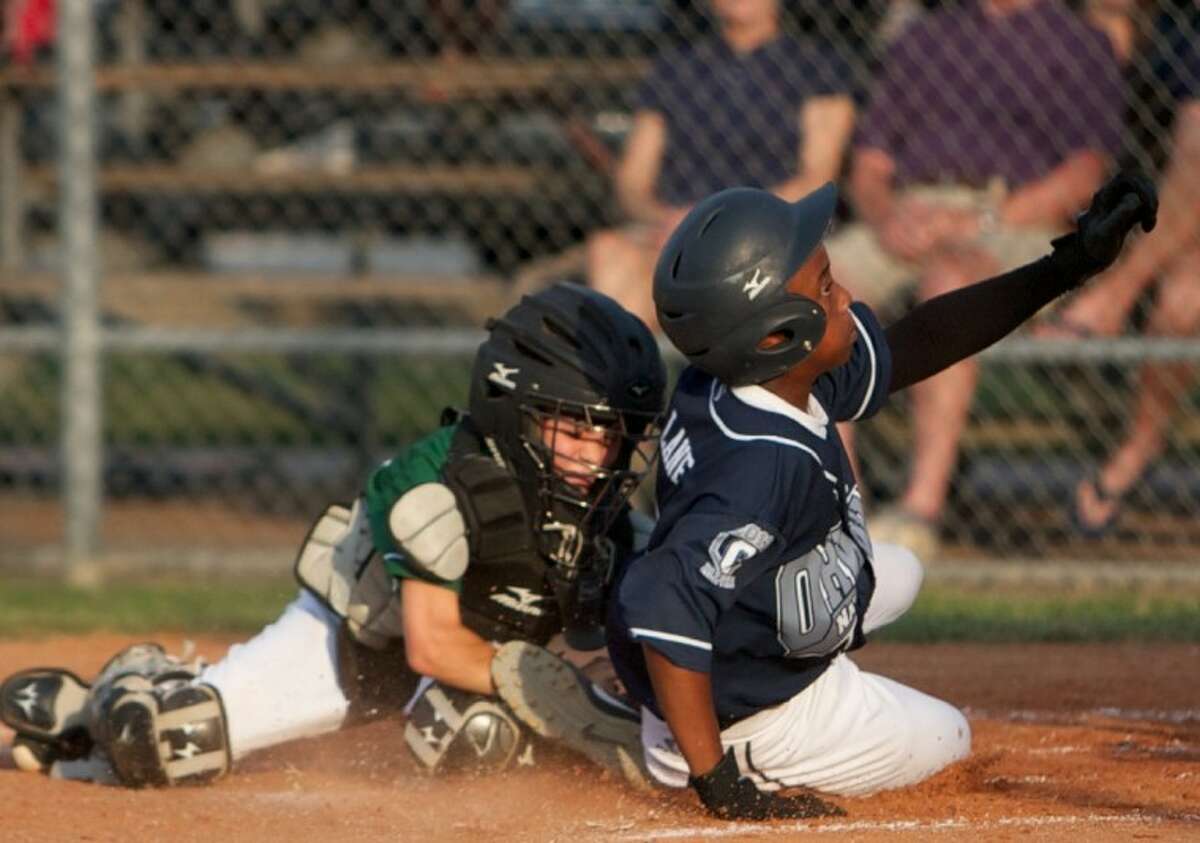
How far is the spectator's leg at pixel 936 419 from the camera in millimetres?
7203

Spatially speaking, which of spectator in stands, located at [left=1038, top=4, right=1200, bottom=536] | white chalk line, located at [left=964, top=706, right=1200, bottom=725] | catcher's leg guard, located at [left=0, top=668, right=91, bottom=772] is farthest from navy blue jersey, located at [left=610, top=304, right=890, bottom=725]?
spectator in stands, located at [left=1038, top=4, right=1200, bottom=536]

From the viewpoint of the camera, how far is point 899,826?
3742mm

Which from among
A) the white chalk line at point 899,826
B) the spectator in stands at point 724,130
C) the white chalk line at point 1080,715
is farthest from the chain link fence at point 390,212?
the white chalk line at point 899,826

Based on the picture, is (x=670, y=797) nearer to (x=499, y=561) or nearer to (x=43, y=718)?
(x=499, y=561)

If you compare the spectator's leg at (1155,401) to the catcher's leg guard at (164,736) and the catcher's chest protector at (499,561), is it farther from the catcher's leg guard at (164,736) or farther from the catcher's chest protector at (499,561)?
the catcher's leg guard at (164,736)

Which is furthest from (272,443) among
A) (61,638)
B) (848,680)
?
(848,680)

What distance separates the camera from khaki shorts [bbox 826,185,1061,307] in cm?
714

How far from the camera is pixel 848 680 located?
160 inches

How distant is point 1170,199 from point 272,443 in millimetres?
5299

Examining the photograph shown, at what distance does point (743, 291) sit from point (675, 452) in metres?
0.35

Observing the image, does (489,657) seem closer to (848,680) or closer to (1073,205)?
(848,680)

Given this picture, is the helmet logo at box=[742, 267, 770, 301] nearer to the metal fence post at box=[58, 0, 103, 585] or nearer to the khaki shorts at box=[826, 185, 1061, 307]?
the khaki shorts at box=[826, 185, 1061, 307]

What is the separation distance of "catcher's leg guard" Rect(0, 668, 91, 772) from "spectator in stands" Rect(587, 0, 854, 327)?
316cm

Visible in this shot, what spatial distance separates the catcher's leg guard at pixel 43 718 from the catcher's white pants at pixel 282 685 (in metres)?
0.30
